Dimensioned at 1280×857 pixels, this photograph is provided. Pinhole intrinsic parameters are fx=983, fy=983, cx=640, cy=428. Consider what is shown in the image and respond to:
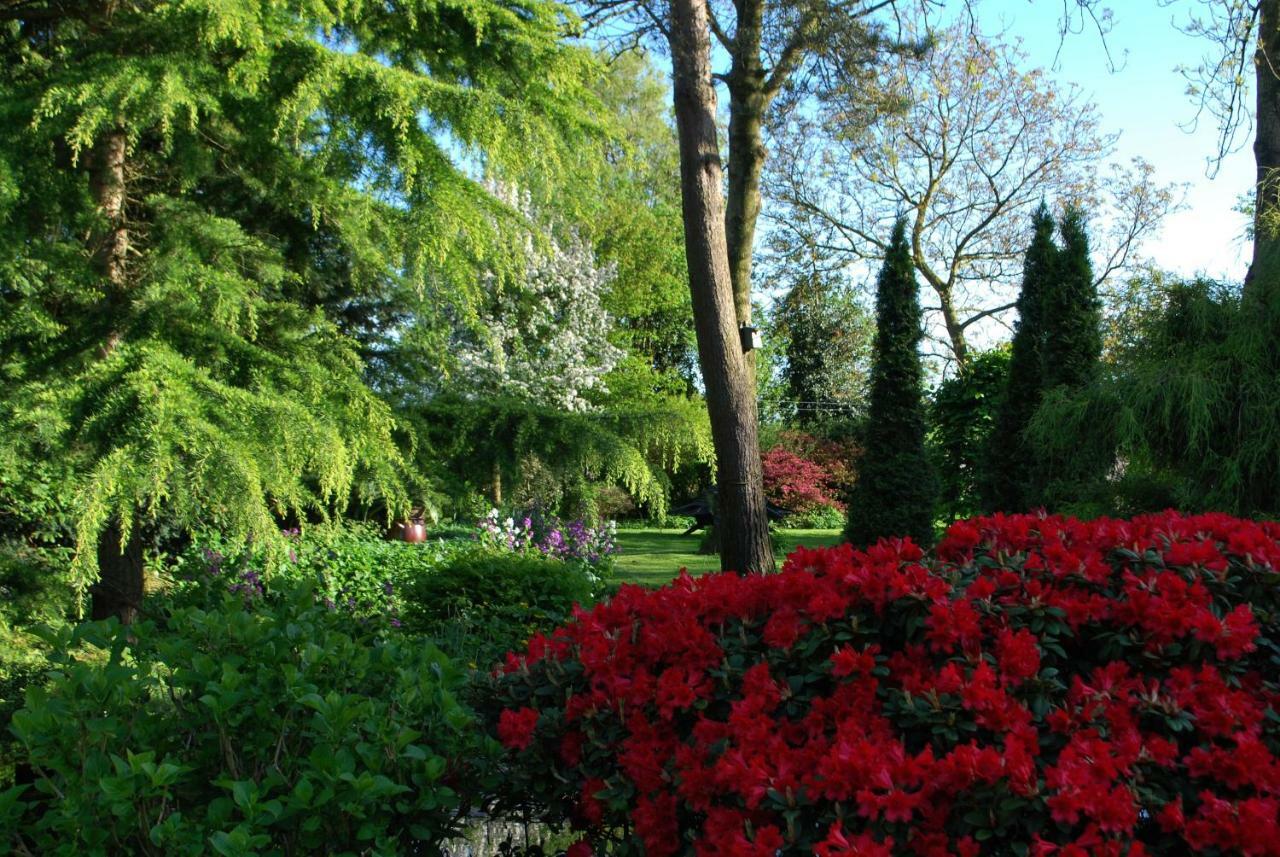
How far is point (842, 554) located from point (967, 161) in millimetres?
19848

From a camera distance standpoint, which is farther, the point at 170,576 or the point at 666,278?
the point at 666,278

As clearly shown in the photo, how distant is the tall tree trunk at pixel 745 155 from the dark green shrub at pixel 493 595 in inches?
176

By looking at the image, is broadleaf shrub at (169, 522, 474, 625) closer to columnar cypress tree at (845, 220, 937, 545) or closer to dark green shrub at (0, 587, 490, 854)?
dark green shrub at (0, 587, 490, 854)

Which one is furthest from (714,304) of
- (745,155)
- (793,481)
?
(793,481)

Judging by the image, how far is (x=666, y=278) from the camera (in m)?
22.0

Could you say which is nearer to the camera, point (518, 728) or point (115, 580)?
point (518, 728)

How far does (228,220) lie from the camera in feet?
16.4

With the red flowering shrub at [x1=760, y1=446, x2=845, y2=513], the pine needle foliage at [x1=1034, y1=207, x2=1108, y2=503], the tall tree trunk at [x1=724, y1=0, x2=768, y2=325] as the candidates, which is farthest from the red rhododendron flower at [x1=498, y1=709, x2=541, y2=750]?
the red flowering shrub at [x1=760, y1=446, x2=845, y2=513]

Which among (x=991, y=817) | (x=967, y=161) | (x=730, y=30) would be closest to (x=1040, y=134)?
(x=967, y=161)

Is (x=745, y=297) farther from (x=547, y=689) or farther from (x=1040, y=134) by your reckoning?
(x=1040, y=134)

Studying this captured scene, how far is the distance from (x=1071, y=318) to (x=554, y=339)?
25.7 ft

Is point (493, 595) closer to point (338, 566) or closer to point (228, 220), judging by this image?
point (338, 566)

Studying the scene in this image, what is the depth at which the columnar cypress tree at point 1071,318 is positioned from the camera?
1084cm

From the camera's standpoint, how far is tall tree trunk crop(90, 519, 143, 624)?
5.39 m
